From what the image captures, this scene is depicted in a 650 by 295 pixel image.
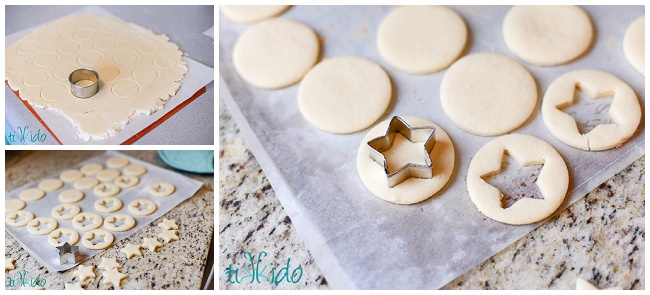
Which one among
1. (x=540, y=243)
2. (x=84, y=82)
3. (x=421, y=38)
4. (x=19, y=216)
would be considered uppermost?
(x=421, y=38)

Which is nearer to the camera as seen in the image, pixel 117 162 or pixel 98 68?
pixel 98 68

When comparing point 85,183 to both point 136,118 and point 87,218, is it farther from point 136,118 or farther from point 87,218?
point 136,118

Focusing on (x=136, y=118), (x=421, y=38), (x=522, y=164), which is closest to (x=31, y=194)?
(x=136, y=118)

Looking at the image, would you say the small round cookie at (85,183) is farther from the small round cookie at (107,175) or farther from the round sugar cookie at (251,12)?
the round sugar cookie at (251,12)

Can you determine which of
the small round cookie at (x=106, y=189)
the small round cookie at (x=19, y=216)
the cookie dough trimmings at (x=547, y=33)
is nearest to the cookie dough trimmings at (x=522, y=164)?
the cookie dough trimmings at (x=547, y=33)

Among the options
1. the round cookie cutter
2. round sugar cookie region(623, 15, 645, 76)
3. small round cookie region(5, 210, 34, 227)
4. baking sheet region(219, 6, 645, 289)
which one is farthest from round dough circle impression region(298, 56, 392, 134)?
small round cookie region(5, 210, 34, 227)
